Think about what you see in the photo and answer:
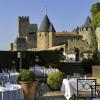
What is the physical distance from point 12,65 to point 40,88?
14.7 meters

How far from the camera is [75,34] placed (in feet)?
388

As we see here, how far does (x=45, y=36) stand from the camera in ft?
358

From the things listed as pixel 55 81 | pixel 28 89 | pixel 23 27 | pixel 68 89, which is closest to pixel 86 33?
pixel 23 27

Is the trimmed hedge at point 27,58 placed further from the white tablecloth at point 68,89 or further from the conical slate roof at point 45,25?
the conical slate roof at point 45,25

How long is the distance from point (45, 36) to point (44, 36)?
1.20 ft

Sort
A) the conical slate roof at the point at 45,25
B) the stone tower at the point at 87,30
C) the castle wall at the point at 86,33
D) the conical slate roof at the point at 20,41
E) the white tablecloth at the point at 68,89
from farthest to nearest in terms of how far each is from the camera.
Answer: the conical slate roof at the point at 20,41, the conical slate roof at the point at 45,25, the stone tower at the point at 87,30, the castle wall at the point at 86,33, the white tablecloth at the point at 68,89

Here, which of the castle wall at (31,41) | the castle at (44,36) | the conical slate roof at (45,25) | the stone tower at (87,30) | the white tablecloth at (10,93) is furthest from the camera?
the castle wall at (31,41)

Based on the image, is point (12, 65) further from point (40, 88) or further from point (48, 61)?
point (40, 88)

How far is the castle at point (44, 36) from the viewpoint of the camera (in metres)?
104

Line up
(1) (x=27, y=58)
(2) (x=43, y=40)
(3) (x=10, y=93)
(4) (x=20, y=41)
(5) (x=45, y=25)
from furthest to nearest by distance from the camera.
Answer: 1. (4) (x=20, y=41)
2. (2) (x=43, y=40)
3. (5) (x=45, y=25)
4. (1) (x=27, y=58)
5. (3) (x=10, y=93)

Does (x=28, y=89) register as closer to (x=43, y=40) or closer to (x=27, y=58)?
(x=27, y=58)

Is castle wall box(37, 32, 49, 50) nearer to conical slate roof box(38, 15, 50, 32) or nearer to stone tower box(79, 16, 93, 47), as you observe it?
conical slate roof box(38, 15, 50, 32)

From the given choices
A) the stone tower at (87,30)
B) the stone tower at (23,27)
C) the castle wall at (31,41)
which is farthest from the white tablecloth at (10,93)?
the stone tower at (23,27)

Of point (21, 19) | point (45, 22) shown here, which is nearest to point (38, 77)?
point (45, 22)
